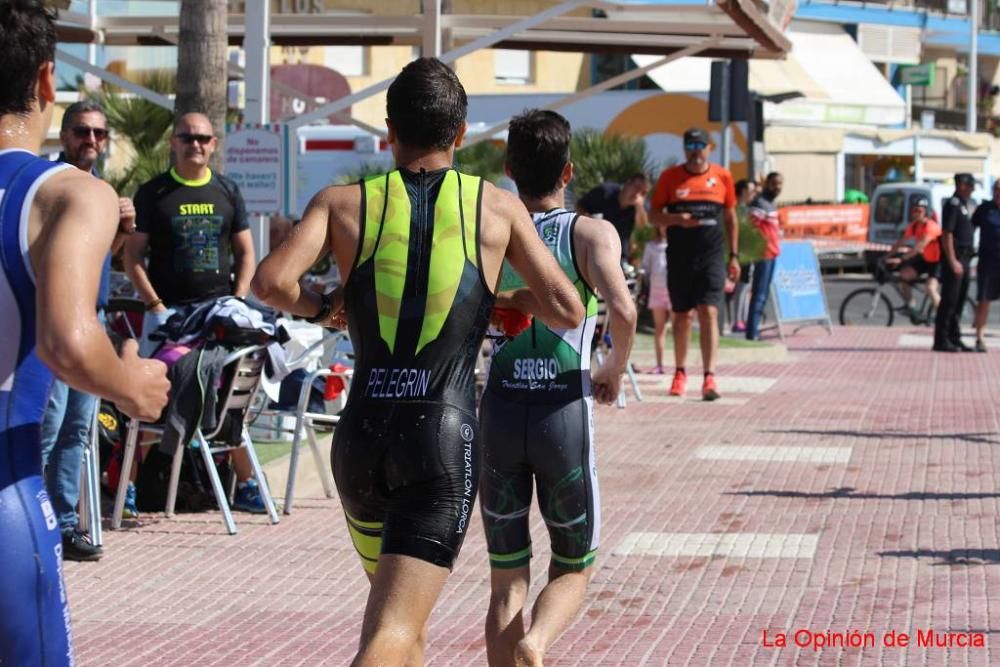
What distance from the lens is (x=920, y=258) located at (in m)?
22.8

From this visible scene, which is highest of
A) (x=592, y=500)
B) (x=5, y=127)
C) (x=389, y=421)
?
(x=5, y=127)

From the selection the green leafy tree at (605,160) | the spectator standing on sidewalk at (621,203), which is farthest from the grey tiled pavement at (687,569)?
the green leafy tree at (605,160)

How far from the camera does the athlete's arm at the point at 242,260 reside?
367 inches

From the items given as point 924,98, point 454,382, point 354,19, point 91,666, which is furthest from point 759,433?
point 924,98

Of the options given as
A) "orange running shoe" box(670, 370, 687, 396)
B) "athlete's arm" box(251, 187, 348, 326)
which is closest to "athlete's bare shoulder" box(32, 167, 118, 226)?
"athlete's arm" box(251, 187, 348, 326)

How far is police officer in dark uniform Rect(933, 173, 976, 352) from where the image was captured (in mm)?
18828

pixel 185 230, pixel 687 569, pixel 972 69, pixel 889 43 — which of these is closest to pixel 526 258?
pixel 687 569

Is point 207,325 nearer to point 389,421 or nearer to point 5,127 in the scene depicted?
point 389,421

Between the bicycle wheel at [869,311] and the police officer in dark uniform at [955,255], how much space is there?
4.02 m

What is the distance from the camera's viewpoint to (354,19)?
16016 millimetres

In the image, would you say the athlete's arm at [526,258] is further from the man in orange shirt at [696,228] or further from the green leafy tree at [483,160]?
the green leafy tree at [483,160]

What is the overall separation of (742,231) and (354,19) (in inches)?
207

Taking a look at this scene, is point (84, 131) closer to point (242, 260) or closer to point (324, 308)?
point (242, 260)

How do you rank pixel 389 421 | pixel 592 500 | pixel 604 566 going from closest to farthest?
1. pixel 389 421
2. pixel 592 500
3. pixel 604 566
